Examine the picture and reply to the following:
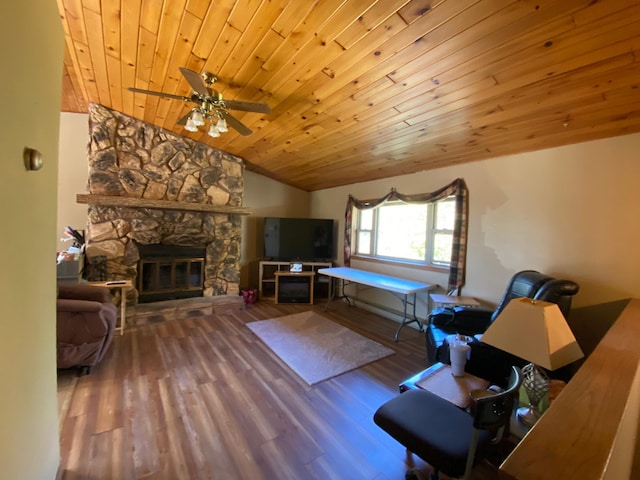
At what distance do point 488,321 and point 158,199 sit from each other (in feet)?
15.1

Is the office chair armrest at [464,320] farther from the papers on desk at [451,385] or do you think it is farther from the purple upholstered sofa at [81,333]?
the purple upholstered sofa at [81,333]

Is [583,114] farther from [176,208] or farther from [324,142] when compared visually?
[176,208]

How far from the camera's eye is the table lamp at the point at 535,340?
3.89ft

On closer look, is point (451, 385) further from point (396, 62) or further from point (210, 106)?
point (210, 106)

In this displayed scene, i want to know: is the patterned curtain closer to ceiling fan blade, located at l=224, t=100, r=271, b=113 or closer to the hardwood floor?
the hardwood floor

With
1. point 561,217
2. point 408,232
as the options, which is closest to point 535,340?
point 561,217

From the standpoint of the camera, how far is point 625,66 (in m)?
1.61

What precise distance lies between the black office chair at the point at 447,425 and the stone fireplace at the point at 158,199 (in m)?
3.85

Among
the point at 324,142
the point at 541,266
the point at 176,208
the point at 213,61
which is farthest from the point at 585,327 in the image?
the point at 176,208

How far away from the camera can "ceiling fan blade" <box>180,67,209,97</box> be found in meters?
1.83

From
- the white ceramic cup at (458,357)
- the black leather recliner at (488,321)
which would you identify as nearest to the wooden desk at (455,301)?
the black leather recliner at (488,321)

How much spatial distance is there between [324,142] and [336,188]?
1992 mm

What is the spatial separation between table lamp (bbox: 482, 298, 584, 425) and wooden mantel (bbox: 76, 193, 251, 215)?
163 inches

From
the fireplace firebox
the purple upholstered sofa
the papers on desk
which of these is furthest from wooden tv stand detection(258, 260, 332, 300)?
the papers on desk
